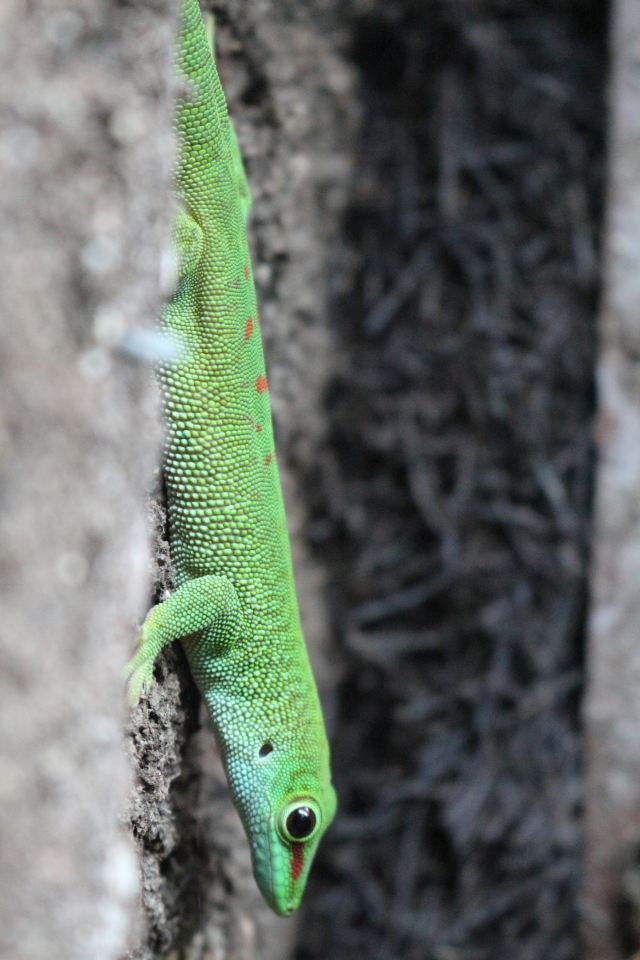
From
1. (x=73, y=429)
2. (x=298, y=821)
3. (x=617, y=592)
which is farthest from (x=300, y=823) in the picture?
(x=617, y=592)

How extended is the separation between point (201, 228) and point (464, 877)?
5.76ft

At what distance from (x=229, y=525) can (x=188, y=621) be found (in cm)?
16

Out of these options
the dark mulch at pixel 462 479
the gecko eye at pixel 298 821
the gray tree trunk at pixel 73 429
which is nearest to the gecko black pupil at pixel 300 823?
the gecko eye at pixel 298 821

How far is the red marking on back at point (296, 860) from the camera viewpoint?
4.35ft

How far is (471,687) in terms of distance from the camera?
225 centimetres

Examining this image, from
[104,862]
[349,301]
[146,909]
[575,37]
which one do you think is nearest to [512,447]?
[349,301]

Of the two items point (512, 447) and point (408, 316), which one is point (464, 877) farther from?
point (408, 316)

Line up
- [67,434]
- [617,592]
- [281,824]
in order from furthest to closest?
[617,592] → [281,824] → [67,434]

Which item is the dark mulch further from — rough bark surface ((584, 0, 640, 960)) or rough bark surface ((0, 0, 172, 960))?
rough bark surface ((0, 0, 172, 960))

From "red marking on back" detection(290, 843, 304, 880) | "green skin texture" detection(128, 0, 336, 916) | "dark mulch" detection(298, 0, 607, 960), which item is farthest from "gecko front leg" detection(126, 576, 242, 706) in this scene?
"dark mulch" detection(298, 0, 607, 960)

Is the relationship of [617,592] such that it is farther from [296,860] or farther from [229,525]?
[229,525]

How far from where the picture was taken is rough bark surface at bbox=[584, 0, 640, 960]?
2.29m

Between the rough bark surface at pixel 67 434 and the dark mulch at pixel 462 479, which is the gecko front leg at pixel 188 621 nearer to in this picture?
the rough bark surface at pixel 67 434

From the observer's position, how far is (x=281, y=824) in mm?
1315
